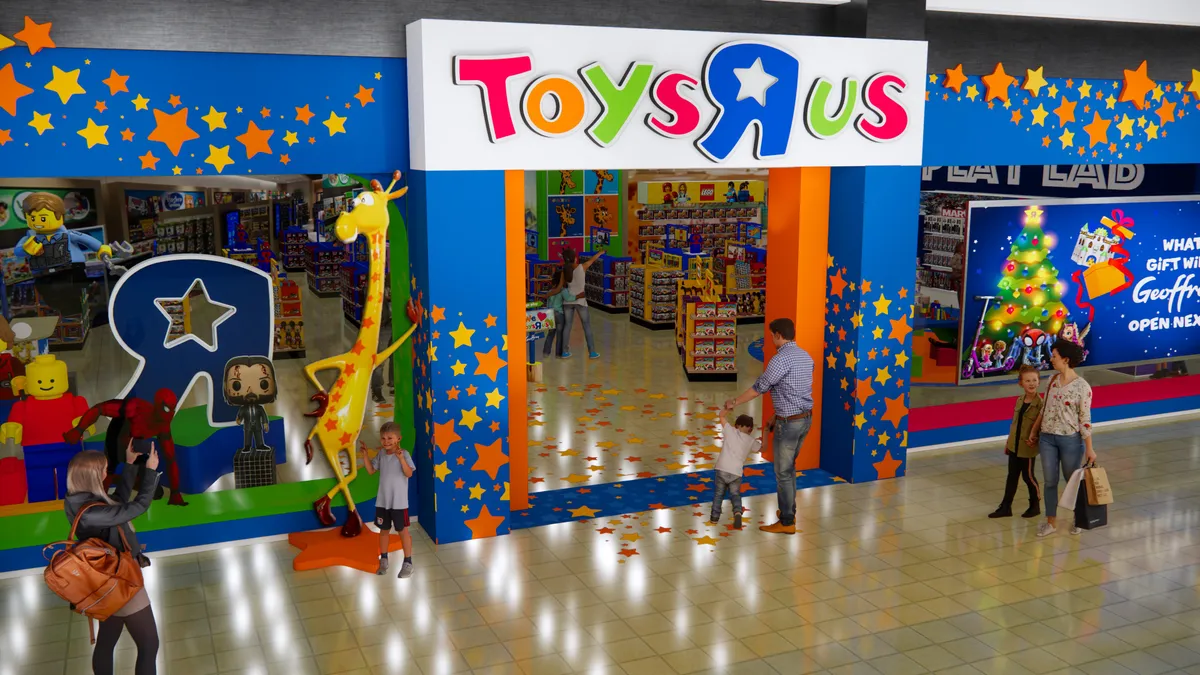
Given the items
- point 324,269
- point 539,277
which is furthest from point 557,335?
point 324,269

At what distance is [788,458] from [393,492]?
9.01ft

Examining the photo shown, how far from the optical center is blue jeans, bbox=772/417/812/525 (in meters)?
7.36

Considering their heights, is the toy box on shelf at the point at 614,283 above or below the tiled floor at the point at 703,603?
above

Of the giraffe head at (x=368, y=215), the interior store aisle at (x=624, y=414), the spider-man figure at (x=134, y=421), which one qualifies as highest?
the giraffe head at (x=368, y=215)

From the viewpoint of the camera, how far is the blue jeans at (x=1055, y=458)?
718 cm

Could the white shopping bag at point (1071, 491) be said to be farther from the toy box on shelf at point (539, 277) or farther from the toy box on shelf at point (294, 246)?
the toy box on shelf at point (294, 246)

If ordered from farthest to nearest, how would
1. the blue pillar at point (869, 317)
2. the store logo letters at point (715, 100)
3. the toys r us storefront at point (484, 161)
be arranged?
the blue pillar at point (869, 317), the store logo letters at point (715, 100), the toys r us storefront at point (484, 161)

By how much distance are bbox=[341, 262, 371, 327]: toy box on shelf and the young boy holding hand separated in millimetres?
8375

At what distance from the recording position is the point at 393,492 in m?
6.55

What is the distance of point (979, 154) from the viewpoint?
877 cm

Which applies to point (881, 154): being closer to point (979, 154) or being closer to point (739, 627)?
point (979, 154)

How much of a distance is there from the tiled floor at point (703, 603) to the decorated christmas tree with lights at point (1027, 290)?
84.9 inches

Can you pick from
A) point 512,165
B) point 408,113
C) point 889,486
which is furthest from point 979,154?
point 408,113

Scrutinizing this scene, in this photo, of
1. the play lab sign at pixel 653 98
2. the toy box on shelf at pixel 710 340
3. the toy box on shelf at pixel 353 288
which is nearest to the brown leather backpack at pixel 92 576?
the play lab sign at pixel 653 98
